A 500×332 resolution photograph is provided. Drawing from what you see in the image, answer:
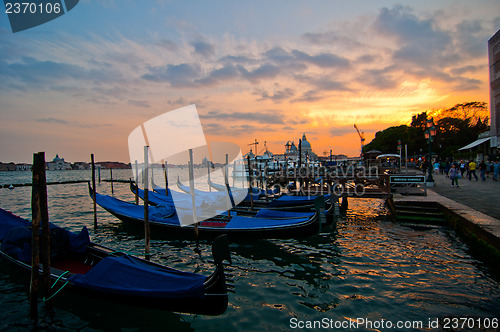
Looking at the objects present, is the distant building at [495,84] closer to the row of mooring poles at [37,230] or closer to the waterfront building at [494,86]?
the waterfront building at [494,86]

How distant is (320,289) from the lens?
18.7 feet

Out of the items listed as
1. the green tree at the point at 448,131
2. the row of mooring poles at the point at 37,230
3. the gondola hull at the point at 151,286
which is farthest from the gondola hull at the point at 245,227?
the green tree at the point at 448,131

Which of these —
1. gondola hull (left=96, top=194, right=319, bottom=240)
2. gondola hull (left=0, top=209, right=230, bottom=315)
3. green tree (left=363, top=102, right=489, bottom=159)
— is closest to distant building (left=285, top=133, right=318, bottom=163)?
green tree (left=363, top=102, right=489, bottom=159)

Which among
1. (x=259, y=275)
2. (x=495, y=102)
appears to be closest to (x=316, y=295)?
(x=259, y=275)

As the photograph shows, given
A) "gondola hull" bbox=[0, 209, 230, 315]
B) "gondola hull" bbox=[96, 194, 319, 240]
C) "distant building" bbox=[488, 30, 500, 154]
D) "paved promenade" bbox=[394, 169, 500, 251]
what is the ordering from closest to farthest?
"gondola hull" bbox=[0, 209, 230, 315], "paved promenade" bbox=[394, 169, 500, 251], "gondola hull" bbox=[96, 194, 319, 240], "distant building" bbox=[488, 30, 500, 154]

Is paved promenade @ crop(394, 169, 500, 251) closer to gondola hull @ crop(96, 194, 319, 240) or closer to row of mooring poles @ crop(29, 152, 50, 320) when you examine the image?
gondola hull @ crop(96, 194, 319, 240)

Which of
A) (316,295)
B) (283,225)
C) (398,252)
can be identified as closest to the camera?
(316,295)

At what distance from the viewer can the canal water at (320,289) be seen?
4586 mm

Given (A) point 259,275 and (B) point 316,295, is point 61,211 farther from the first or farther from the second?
(B) point 316,295

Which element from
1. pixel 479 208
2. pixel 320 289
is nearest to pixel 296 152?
pixel 479 208

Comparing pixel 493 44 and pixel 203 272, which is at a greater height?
pixel 493 44

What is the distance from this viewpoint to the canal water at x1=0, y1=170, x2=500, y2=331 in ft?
15.0

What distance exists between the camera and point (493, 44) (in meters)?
25.0

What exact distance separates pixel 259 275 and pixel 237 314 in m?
1.70
